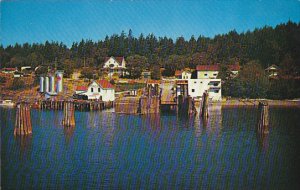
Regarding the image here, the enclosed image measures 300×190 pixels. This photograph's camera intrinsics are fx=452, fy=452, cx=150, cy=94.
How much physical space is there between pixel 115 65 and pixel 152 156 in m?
10.7

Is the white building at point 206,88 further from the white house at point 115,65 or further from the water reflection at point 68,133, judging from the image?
the water reflection at point 68,133

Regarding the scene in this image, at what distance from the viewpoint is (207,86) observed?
648 inches

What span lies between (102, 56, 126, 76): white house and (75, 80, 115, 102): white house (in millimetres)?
801

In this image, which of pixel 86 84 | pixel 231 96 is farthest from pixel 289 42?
pixel 86 84

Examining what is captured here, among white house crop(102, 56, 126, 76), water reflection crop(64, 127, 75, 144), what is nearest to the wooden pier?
white house crop(102, 56, 126, 76)

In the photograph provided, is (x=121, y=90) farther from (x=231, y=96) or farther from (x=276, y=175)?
(x=276, y=175)

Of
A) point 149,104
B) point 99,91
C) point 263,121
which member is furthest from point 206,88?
point 263,121

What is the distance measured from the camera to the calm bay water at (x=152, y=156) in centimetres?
657

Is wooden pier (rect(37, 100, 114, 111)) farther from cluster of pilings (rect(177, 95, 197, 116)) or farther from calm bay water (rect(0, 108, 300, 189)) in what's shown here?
calm bay water (rect(0, 108, 300, 189))

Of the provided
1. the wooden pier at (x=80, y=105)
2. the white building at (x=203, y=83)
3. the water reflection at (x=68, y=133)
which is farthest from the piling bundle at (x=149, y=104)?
the water reflection at (x=68, y=133)

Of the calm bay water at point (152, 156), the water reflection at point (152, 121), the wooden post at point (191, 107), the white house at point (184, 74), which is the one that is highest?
the white house at point (184, 74)

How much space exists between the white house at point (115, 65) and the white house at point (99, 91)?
31.5 inches

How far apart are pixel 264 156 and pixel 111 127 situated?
15.5ft

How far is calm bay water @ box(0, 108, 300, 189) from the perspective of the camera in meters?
6.57
